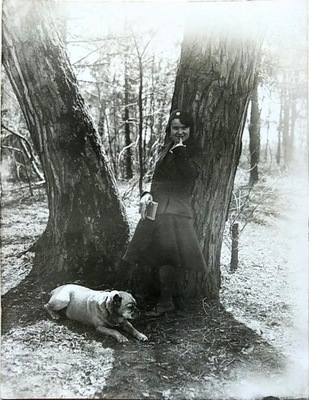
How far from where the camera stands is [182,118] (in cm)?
206

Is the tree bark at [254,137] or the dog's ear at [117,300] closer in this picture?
the dog's ear at [117,300]

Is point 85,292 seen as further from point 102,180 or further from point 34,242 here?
point 102,180

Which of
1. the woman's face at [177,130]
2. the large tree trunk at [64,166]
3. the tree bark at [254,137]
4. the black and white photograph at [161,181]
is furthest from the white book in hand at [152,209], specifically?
the tree bark at [254,137]

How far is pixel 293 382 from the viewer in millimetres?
1996

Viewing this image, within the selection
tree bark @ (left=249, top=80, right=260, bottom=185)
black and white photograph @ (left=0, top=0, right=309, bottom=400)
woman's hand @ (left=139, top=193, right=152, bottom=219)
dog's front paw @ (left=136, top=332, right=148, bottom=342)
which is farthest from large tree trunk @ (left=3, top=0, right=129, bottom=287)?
tree bark @ (left=249, top=80, right=260, bottom=185)

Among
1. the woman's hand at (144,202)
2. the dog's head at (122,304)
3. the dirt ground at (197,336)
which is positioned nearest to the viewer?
the dirt ground at (197,336)

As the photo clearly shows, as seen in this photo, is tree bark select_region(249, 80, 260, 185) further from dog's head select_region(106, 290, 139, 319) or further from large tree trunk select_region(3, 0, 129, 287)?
dog's head select_region(106, 290, 139, 319)

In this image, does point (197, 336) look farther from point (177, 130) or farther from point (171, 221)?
point (177, 130)

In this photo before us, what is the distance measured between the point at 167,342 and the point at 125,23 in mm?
1666

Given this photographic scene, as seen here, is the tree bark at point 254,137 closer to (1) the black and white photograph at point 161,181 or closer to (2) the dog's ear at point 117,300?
(1) the black and white photograph at point 161,181

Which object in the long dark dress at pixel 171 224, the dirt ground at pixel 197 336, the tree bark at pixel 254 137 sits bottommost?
the dirt ground at pixel 197 336

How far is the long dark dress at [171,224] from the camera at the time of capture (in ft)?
6.75

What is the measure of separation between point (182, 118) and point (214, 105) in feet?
0.62

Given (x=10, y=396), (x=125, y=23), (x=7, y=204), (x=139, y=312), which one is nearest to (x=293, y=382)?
(x=139, y=312)
